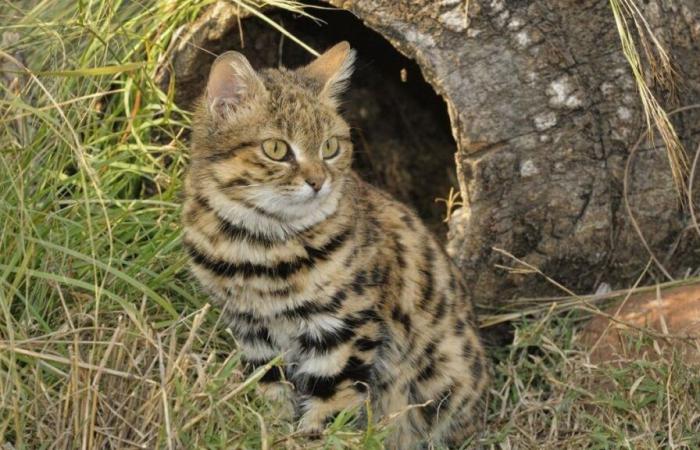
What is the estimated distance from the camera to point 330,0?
4352mm

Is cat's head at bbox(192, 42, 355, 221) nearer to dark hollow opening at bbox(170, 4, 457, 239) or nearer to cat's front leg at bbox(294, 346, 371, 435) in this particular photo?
cat's front leg at bbox(294, 346, 371, 435)

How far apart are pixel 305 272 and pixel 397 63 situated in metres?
2.23

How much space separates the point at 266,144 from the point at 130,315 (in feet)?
2.23

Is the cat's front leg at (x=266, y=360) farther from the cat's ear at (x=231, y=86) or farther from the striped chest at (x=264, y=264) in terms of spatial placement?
the cat's ear at (x=231, y=86)

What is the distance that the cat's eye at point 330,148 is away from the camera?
3.78 metres

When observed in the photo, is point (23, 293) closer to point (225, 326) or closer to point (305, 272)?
point (225, 326)

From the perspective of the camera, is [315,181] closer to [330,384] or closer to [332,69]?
[332,69]

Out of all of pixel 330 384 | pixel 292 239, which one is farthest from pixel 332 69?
pixel 330 384

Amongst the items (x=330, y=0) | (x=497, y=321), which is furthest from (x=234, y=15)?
(x=497, y=321)

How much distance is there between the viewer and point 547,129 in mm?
4480

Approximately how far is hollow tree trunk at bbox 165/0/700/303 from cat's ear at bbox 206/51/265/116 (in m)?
0.77

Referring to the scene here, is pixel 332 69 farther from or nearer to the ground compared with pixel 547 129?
farther from the ground

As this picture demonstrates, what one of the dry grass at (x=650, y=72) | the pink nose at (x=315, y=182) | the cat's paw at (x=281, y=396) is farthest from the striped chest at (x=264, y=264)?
the dry grass at (x=650, y=72)

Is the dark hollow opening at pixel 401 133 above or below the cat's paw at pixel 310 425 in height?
above
